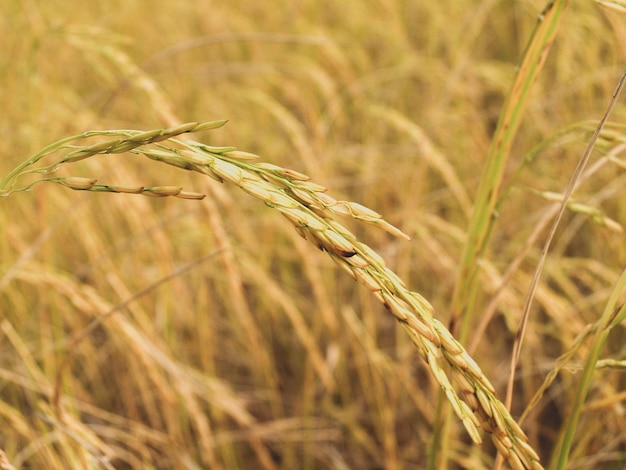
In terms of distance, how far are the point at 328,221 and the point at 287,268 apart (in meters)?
1.29

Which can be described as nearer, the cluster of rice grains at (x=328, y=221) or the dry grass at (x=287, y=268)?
the cluster of rice grains at (x=328, y=221)

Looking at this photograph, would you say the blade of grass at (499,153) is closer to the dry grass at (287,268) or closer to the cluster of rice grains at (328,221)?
the dry grass at (287,268)

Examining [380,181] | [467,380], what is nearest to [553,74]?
[380,181]

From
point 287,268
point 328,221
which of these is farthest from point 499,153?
point 287,268

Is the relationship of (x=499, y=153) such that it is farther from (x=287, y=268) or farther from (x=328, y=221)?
(x=287, y=268)

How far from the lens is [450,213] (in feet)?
5.70

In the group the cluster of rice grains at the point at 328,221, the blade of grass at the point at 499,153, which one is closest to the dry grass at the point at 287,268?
the blade of grass at the point at 499,153

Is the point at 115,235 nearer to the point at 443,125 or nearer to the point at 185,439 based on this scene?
the point at 185,439

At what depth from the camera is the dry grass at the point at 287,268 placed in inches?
39.4

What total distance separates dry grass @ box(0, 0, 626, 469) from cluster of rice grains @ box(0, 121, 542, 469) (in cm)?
16

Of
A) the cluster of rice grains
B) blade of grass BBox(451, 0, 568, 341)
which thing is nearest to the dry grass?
blade of grass BBox(451, 0, 568, 341)

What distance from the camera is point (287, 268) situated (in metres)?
1.67

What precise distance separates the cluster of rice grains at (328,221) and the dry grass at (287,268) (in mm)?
157

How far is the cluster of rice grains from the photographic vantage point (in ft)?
1.23
